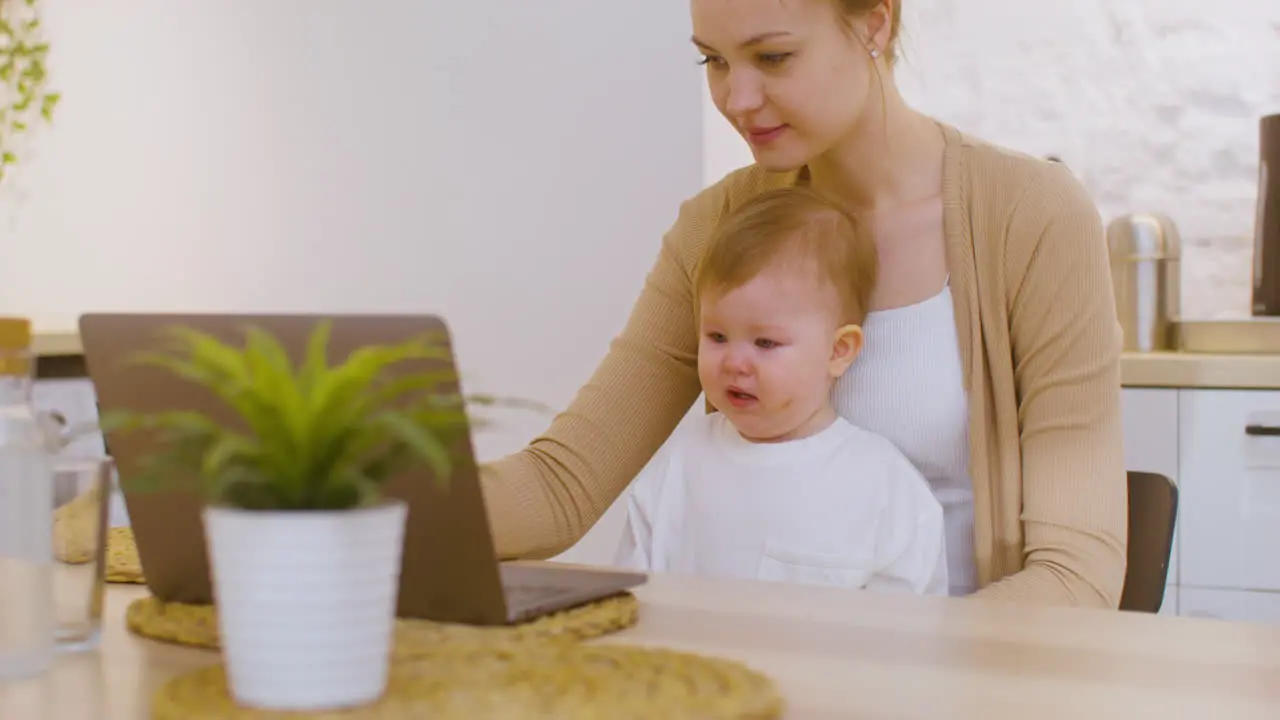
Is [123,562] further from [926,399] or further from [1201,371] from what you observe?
[1201,371]

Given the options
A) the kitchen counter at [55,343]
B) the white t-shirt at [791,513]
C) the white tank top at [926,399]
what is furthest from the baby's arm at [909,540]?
the kitchen counter at [55,343]

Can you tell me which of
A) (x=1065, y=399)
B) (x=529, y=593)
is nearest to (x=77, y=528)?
(x=529, y=593)

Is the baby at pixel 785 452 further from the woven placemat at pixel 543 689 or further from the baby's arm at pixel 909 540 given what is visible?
the woven placemat at pixel 543 689

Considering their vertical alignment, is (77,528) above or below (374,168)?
below

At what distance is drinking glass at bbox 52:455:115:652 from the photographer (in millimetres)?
979

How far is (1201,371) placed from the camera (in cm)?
272

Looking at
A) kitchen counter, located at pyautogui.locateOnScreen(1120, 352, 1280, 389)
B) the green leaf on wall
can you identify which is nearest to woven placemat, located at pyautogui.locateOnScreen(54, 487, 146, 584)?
kitchen counter, located at pyautogui.locateOnScreen(1120, 352, 1280, 389)

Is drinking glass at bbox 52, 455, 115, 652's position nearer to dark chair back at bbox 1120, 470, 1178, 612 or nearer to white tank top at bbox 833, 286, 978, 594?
white tank top at bbox 833, 286, 978, 594

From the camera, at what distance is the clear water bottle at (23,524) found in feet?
3.03

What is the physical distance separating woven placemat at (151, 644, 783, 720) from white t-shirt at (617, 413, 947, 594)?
688 mm

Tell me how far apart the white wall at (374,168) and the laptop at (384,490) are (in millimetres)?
1966

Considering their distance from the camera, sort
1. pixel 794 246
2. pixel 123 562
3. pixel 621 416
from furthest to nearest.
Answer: pixel 621 416 < pixel 794 246 < pixel 123 562

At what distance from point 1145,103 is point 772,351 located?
1.82 m

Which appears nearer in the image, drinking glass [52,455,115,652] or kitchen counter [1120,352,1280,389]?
drinking glass [52,455,115,652]
